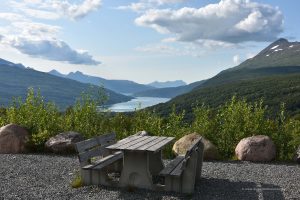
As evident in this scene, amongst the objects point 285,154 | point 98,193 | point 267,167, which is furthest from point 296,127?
point 98,193

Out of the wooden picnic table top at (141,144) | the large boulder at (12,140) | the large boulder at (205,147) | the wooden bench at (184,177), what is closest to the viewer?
the wooden picnic table top at (141,144)

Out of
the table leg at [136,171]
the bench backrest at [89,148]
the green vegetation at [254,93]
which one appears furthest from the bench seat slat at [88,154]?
the green vegetation at [254,93]

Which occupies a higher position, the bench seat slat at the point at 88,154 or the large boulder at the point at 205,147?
the bench seat slat at the point at 88,154

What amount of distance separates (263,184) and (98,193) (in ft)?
11.4

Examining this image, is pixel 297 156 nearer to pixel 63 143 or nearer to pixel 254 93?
pixel 63 143

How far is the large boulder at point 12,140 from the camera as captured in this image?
1232 centimetres

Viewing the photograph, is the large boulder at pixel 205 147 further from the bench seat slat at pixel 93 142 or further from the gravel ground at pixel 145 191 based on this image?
the bench seat slat at pixel 93 142

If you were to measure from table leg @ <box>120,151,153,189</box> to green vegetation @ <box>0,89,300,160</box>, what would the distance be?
4182 mm

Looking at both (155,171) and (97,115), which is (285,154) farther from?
(97,115)

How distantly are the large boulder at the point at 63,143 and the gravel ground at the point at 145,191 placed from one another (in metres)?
0.68

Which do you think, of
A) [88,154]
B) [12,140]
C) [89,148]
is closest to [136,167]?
[88,154]

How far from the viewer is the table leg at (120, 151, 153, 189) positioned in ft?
25.5

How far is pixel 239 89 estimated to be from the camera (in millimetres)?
152750

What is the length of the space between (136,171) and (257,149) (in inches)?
190
